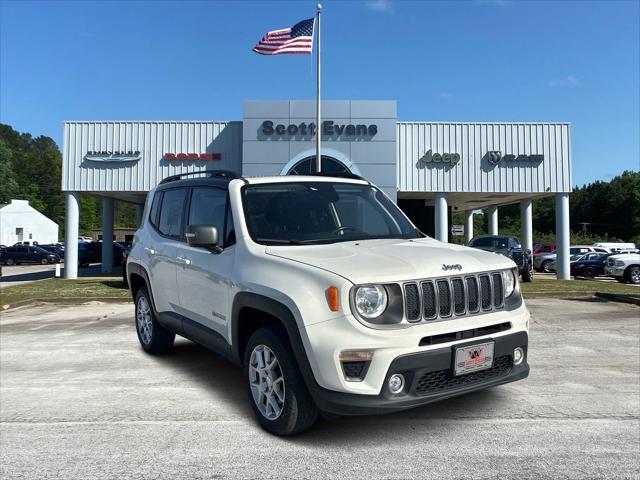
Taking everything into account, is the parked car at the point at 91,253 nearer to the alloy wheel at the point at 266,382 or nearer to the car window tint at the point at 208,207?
the car window tint at the point at 208,207

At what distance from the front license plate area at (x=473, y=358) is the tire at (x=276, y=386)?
1016 millimetres

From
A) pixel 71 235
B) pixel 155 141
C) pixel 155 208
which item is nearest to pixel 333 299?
pixel 155 208

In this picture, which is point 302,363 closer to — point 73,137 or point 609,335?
point 609,335

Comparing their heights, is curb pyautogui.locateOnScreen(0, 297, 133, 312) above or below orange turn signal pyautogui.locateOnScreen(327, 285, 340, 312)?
below

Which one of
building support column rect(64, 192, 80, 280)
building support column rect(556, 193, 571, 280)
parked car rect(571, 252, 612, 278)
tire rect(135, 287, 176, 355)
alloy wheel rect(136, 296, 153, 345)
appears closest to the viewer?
tire rect(135, 287, 176, 355)

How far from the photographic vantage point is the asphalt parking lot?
313 centimetres

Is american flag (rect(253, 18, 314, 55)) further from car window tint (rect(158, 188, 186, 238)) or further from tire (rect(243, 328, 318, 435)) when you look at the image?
tire (rect(243, 328, 318, 435))

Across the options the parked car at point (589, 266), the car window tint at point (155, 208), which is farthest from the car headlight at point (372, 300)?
the parked car at point (589, 266)

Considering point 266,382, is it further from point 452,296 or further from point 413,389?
point 452,296

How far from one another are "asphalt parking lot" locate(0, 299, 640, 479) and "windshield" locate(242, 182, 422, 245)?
4.93ft

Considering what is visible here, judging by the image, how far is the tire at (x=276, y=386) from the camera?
3.36 metres

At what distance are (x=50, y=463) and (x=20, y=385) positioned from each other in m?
2.40

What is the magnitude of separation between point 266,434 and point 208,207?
2.21 metres

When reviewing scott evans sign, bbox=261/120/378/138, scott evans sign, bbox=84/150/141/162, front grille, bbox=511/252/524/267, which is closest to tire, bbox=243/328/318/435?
front grille, bbox=511/252/524/267
